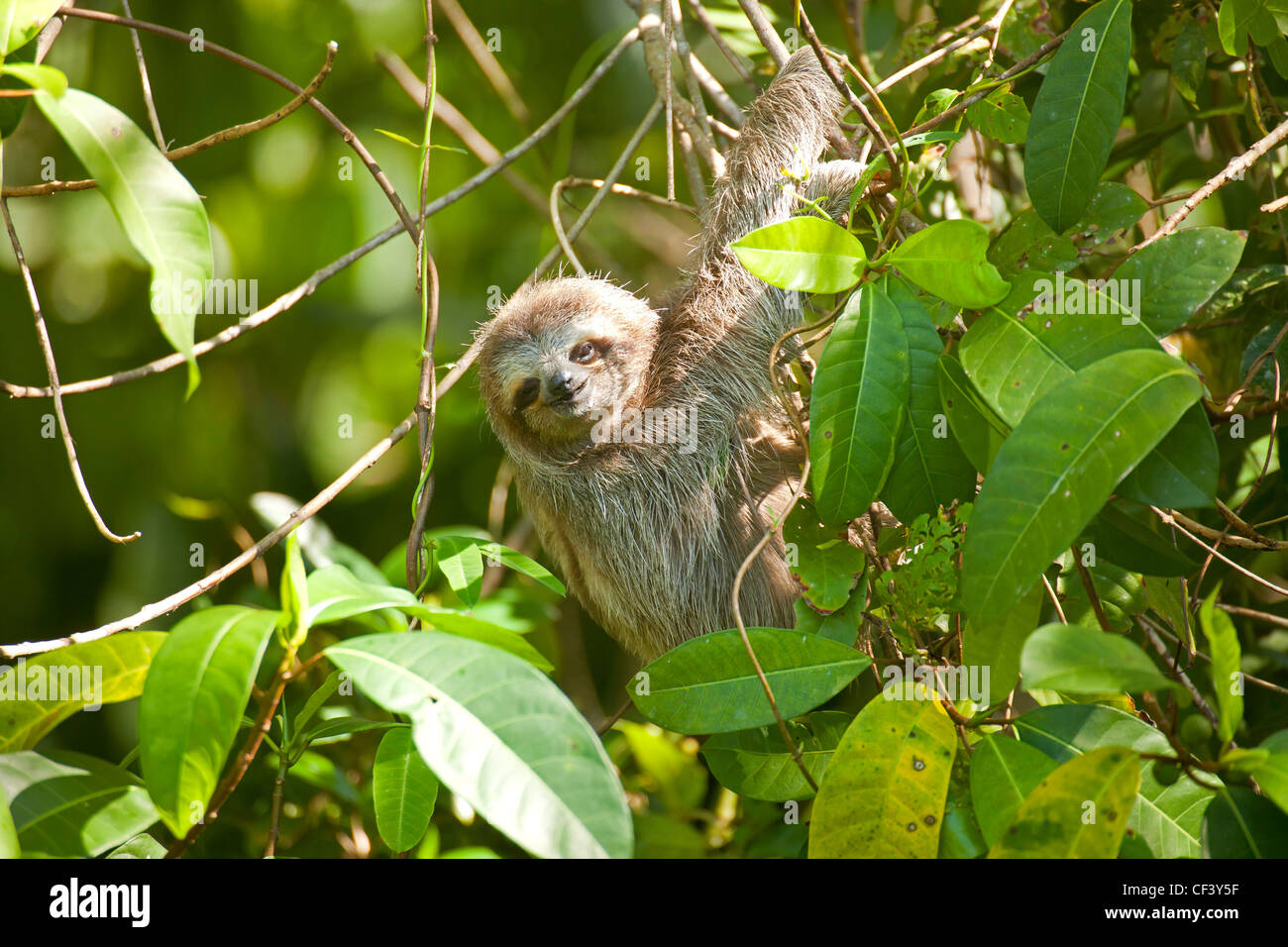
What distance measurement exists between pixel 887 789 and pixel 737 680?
454 millimetres

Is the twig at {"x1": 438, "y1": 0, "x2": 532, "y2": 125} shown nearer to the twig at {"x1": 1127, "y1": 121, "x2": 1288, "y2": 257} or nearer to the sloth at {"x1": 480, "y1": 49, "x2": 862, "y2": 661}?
the sloth at {"x1": 480, "y1": 49, "x2": 862, "y2": 661}

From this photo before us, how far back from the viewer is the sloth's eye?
4.12 m

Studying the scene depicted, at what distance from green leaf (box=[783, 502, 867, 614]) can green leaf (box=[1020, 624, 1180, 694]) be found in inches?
33.1

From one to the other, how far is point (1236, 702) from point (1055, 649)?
42 centimetres

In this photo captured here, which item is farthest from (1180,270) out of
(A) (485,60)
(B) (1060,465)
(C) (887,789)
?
(A) (485,60)

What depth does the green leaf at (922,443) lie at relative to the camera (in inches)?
96.1

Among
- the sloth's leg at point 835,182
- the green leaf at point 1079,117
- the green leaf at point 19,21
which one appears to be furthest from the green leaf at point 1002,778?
the green leaf at point 19,21

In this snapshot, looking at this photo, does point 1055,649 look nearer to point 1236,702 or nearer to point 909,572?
point 1236,702

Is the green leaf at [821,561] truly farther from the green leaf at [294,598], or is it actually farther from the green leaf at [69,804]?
the green leaf at [69,804]

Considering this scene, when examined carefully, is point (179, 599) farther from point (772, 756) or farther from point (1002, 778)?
point (1002, 778)

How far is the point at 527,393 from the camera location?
4.16 metres

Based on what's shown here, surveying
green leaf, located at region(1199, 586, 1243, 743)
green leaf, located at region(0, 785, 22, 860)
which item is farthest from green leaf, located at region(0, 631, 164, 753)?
green leaf, located at region(1199, 586, 1243, 743)

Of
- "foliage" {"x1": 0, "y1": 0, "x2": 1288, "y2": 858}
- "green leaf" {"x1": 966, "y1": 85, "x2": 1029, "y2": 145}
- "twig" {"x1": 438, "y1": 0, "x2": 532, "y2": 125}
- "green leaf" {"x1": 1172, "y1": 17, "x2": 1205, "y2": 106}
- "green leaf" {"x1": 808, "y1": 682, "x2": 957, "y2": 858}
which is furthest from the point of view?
"twig" {"x1": 438, "y1": 0, "x2": 532, "y2": 125}

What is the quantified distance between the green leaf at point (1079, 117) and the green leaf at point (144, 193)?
207 centimetres
